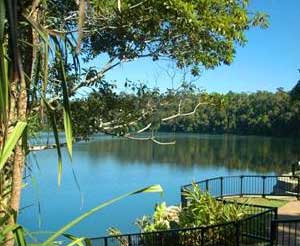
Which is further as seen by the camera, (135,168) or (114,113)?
(135,168)

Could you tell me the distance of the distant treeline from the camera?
10469 centimetres

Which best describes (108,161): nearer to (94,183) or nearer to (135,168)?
(135,168)

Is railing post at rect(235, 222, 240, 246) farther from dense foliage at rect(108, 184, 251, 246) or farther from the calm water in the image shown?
the calm water

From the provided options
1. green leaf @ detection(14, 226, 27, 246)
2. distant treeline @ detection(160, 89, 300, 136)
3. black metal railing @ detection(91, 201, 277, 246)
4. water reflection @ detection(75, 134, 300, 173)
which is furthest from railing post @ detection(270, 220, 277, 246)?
distant treeline @ detection(160, 89, 300, 136)

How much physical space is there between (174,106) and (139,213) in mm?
15343

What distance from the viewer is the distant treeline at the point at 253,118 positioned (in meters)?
105

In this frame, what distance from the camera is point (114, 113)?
Result: 389 inches

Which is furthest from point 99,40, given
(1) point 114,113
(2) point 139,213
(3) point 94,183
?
(3) point 94,183

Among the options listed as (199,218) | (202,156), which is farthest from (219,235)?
(202,156)

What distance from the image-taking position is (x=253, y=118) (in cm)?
12025

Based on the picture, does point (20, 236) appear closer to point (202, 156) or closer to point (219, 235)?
point (219, 235)

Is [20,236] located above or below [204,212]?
above

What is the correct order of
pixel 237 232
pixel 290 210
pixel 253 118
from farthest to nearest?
pixel 253 118 < pixel 290 210 < pixel 237 232

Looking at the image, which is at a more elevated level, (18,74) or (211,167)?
(18,74)
